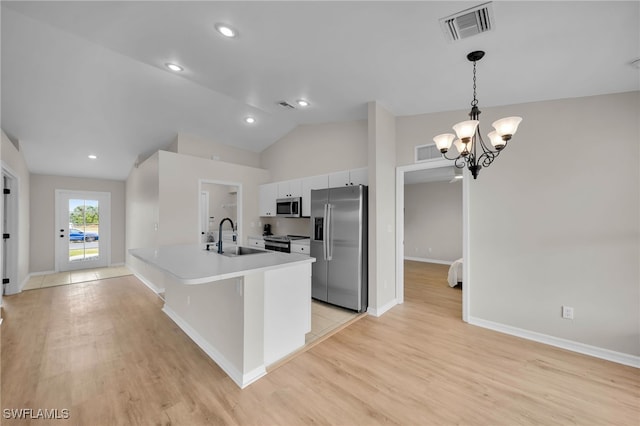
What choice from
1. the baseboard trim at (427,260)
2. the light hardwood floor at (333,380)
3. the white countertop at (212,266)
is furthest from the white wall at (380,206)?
the baseboard trim at (427,260)

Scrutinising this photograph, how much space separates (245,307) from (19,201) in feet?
18.1

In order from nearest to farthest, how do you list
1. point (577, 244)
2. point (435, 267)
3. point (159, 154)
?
point (577, 244)
point (159, 154)
point (435, 267)

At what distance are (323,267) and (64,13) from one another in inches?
147

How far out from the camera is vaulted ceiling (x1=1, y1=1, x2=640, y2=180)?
1.85m

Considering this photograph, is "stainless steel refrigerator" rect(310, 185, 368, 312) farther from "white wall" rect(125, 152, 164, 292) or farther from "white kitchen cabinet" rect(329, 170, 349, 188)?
"white wall" rect(125, 152, 164, 292)

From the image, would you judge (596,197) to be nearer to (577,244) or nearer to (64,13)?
(577,244)

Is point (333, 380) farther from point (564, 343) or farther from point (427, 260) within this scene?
point (427, 260)

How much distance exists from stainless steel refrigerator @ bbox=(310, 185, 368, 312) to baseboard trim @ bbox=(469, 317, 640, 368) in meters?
1.49

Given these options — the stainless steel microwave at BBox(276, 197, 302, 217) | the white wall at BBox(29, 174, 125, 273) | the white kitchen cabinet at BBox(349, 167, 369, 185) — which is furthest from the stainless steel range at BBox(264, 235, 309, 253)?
the white wall at BBox(29, 174, 125, 273)

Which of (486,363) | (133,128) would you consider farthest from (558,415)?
(133,128)

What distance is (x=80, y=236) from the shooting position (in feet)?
21.2

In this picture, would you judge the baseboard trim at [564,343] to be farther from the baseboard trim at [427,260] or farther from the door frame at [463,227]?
the baseboard trim at [427,260]

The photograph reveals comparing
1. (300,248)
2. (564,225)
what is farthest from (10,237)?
(564,225)

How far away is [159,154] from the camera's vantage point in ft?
13.8
